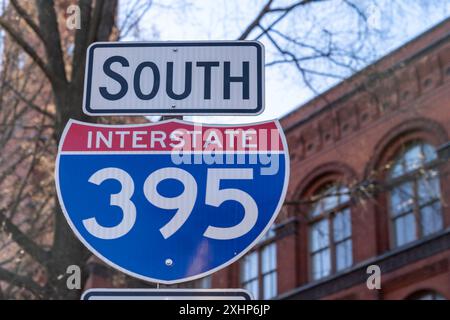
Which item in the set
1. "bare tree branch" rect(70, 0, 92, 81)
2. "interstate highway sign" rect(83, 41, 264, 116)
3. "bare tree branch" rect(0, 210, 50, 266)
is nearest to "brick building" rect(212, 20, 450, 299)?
"bare tree branch" rect(70, 0, 92, 81)

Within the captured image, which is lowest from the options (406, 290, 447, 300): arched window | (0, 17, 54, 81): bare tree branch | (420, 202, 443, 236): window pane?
(406, 290, 447, 300): arched window

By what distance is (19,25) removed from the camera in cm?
1448

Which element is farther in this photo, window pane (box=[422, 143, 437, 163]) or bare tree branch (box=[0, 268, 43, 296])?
window pane (box=[422, 143, 437, 163])

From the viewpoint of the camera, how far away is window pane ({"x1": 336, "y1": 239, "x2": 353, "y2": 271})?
2602 cm

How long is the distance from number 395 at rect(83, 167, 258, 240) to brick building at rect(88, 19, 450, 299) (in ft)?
57.7

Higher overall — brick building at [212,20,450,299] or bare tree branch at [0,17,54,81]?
brick building at [212,20,450,299]

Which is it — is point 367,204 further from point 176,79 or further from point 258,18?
point 176,79

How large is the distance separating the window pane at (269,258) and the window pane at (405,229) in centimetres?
466

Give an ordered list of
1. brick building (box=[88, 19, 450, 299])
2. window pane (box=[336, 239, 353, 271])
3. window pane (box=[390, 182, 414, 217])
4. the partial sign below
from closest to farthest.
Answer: the partial sign below
brick building (box=[88, 19, 450, 299])
window pane (box=[390, 182, 414, 217])
window pane (box=[336, 239, 353, 271])

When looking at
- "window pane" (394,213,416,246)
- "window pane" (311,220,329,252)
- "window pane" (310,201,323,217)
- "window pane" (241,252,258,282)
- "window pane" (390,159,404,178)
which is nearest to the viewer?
"window pane" (394,213,416,246)

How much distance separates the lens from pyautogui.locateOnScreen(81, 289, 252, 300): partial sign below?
3920mm

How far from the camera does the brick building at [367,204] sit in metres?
23.6

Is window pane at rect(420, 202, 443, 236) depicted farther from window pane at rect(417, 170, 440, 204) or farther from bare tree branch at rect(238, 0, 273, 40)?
bare tree branch at rect(238, 0, 273, 40)

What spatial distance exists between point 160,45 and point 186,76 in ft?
0.72
